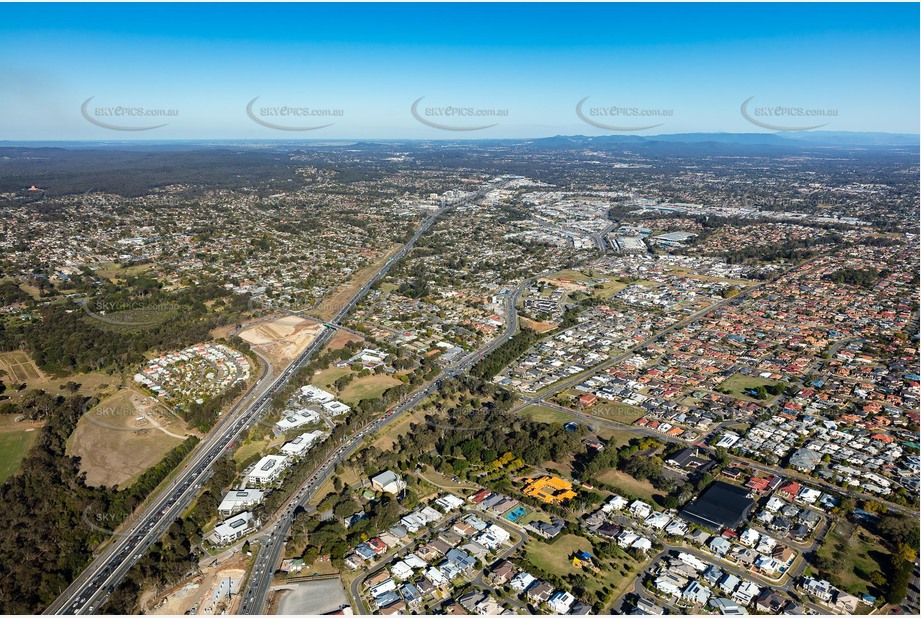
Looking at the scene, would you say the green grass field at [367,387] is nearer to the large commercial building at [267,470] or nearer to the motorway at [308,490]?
the motorway at [308,490]

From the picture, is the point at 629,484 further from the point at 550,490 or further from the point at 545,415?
the point at 545,415

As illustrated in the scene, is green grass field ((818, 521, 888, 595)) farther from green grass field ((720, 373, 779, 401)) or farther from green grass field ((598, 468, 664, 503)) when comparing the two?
green grass field ((720, 373, 779, 401))

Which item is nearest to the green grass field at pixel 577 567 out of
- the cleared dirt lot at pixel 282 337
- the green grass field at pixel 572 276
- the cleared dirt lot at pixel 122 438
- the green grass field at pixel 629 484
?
the green grass field at pixel 629 484

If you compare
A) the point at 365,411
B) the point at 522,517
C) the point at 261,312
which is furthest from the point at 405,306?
the point at 522,517

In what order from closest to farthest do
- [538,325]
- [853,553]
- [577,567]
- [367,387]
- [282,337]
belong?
[577,567], [853,553], [367,387], [282,337], [538,325]

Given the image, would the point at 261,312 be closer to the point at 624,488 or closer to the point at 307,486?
the point at 307,486
